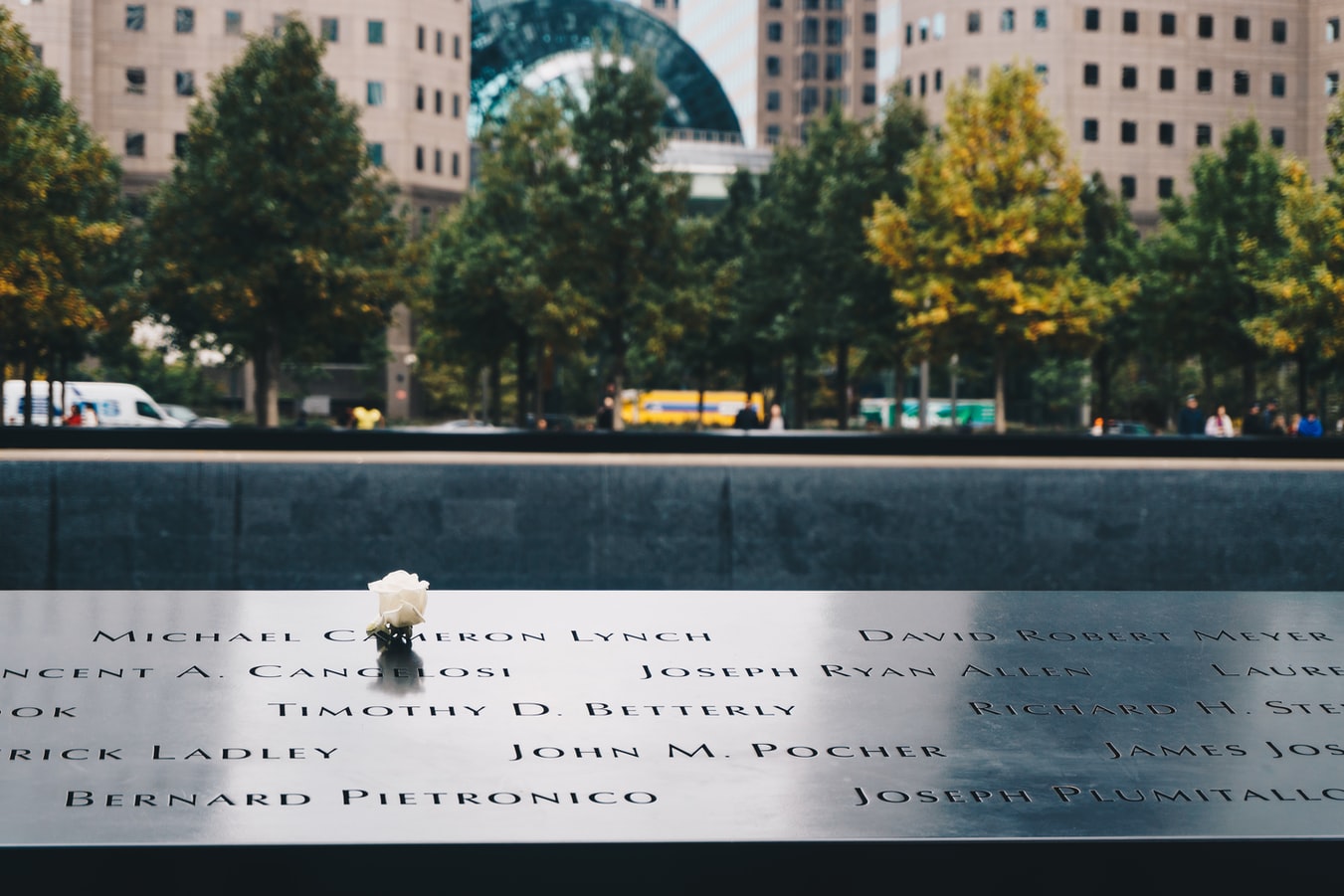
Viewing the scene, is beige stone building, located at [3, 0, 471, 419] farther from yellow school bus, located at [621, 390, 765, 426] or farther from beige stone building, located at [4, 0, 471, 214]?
yellow school bus, located at [621, 390, 765, 426]

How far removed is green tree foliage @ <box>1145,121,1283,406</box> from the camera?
48125 mm

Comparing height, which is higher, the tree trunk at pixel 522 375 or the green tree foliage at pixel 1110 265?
A: the green tree foliage at pixel 1110 265

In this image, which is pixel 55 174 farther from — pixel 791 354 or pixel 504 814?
pixel 504 814

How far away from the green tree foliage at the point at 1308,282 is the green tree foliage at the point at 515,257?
19.4 metres

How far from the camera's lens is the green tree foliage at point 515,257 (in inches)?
1703

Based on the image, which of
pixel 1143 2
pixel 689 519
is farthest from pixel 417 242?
pixel 1143 2

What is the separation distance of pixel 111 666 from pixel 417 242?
4110 centimetres

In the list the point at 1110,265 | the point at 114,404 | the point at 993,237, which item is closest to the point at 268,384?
the point at 114,404

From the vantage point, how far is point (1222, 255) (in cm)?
4797

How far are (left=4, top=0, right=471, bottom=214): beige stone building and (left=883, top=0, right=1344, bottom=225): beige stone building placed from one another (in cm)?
3282

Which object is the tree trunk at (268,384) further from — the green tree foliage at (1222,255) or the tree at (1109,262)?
the green tree foliage at (1222,255)

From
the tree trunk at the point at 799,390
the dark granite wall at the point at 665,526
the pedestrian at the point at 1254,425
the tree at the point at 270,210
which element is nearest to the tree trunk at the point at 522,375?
the tree at the point at 270,210

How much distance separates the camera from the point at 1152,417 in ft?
260

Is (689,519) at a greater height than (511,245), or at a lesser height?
lesser
